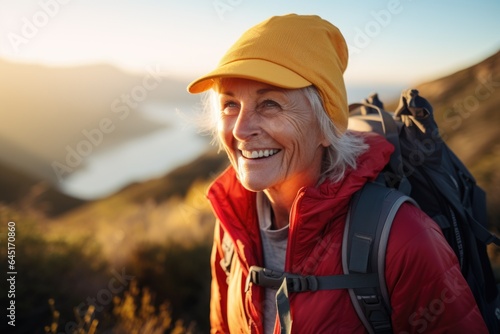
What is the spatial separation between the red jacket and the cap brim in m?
0.47

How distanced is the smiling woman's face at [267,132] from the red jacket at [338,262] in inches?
6.2

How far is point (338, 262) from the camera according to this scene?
1.86 m

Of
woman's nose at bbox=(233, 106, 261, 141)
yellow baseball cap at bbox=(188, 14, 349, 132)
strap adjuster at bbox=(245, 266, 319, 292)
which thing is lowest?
strap adjuster at bbox=(245, 266, 319, 292)

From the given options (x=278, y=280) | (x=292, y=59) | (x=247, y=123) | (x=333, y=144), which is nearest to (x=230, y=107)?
(x=247, y=123)

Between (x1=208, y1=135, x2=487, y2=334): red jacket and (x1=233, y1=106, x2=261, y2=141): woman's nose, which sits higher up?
(x1=233, y1=106, x2=261, y2=141): woman's nose

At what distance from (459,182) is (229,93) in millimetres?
1265

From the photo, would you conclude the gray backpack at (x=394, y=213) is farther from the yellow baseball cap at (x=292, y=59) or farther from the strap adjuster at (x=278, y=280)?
the yellow baseball cap at (x=292, y=59)

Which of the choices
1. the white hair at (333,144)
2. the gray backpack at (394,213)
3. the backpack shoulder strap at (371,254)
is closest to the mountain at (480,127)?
the gray backpack at (394,213)

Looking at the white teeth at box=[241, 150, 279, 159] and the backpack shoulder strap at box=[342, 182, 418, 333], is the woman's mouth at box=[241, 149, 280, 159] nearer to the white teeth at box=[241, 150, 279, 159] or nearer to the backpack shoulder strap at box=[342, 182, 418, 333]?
the white teeth at box=[241, 150, 279, 159]

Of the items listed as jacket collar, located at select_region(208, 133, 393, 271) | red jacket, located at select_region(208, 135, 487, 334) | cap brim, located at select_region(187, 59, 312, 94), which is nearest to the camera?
red jacket, located at select_region(208, 135, 487, 334)

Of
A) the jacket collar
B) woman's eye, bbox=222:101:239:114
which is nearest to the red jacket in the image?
the jacket collar

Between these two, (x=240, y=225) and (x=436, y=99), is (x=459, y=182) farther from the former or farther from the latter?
(x=436, y=99)

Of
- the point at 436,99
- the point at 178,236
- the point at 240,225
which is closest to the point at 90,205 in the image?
the point at 436,99

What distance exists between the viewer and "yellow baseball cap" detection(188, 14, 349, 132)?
1.86 m
